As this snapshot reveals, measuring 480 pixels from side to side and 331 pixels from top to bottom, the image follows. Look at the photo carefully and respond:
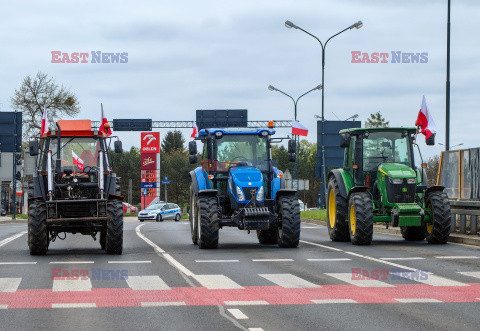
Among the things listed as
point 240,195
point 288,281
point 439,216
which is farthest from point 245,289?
point 439,216

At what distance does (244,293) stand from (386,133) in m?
11.3

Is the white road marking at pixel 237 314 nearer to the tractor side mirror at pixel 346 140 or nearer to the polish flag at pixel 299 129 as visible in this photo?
the tractor side mirror at pixel 346 140

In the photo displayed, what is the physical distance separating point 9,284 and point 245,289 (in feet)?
11.5

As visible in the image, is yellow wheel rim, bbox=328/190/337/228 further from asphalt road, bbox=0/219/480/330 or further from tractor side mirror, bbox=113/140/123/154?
tractor side mirror, bbox=113/140/123/154

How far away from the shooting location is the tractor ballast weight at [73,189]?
61.9ft

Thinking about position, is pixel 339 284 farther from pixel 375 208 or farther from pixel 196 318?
pixel 375 208

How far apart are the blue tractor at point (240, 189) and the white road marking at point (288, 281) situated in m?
5.75

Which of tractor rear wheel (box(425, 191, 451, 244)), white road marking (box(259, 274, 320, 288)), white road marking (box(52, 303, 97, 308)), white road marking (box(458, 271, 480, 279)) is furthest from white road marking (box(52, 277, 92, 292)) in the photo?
tractor rear wheel (box(425, 191, 451, 244))

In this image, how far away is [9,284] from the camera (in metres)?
13.3

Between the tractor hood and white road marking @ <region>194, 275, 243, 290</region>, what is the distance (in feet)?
27.4

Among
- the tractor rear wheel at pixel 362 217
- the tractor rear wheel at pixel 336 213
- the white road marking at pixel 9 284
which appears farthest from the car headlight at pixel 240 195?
the white road marking at pixel 9 284

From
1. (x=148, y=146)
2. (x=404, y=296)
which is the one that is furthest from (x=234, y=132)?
(x=148, y=146)

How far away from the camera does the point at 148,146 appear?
9212 centimetres

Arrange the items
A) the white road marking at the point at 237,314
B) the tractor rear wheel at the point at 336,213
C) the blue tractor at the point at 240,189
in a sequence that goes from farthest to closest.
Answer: the tractor rear wheel at the point at 336,213
the blue tractor at the point at 240,189
the white road marking at the point at 237,314
